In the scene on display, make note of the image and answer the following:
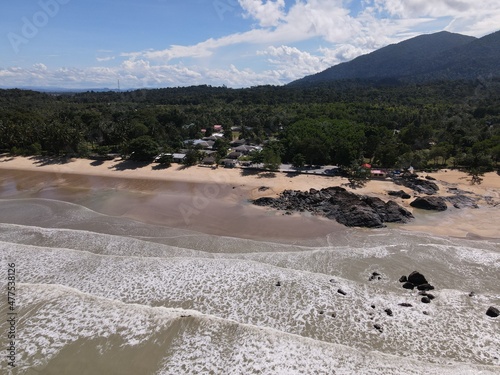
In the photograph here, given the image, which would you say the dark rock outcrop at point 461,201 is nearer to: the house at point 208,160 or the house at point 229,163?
the house at point 229,163

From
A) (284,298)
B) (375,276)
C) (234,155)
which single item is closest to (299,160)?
(234,155)

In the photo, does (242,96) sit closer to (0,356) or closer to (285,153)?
(285,153)

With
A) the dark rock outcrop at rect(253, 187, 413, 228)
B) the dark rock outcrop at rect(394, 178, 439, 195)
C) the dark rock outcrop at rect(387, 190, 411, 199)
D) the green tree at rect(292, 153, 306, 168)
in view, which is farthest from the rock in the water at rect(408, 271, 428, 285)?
the green tree at rect(292, 153, 306, 168)

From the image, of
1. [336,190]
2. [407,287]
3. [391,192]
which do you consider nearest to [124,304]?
[407,287]

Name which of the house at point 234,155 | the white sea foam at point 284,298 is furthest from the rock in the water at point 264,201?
the house at point 234,155

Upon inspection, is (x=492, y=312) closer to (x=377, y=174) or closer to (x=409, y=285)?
(x=409, y=285)

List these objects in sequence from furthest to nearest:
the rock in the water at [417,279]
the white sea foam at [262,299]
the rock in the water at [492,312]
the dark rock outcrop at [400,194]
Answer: the dark rock outcrop at [400,194] → the rock in the water at [417,279] → the rock in the water at [492,312] → the white sea foam at [262,299]

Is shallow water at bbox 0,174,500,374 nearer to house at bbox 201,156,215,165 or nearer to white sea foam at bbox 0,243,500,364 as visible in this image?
white sea foam at bbox 0,243,500,364
